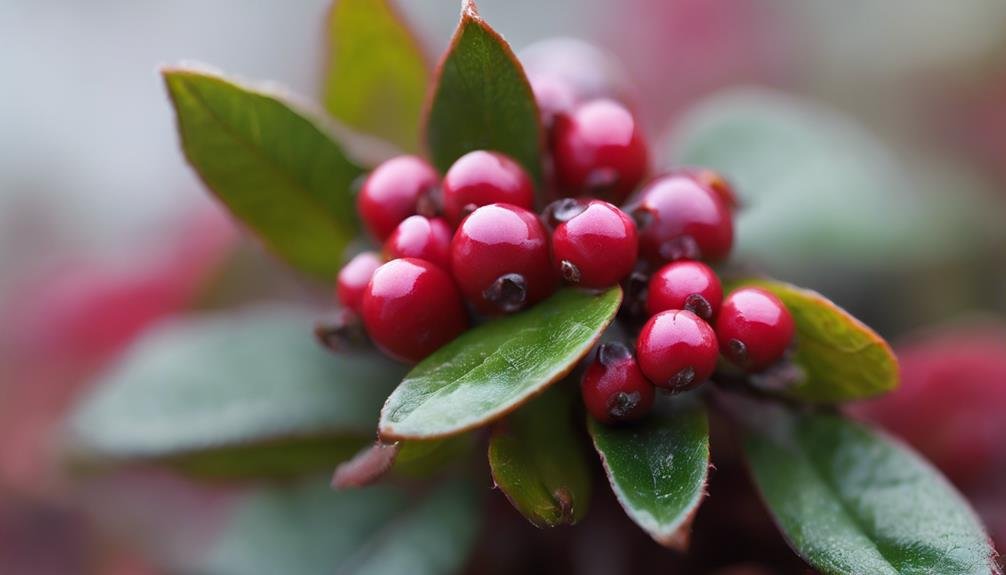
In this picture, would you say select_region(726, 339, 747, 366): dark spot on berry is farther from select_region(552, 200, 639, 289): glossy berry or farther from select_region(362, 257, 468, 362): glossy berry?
select_region(362, 257, 468, 362): glossy berry

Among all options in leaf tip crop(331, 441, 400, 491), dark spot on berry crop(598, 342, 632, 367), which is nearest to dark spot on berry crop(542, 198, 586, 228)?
dark spot on berry crop(598, 342, 632, 367)

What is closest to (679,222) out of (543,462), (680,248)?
(680,248)

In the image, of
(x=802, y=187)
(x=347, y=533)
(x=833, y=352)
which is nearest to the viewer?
(x=833, y=352)

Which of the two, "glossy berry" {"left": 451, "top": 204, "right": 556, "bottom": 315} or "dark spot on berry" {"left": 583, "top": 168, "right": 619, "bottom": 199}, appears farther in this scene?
"dark spot on berry" {"left": 583, "top": 168, "right": 619, "bottom": 199}

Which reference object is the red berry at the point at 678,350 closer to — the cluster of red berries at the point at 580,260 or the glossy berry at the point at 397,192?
the cluster of red berries at the point at 580,260

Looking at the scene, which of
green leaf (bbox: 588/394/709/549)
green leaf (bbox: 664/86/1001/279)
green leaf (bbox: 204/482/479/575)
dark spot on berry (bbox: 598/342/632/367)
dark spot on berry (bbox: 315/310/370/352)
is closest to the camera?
green leaf (bbox: 588/394/709/549)

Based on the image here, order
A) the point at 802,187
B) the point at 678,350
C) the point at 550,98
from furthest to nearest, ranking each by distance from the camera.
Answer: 1. the point at 802,187
2. the point at 550,98
3. the point at 678,350

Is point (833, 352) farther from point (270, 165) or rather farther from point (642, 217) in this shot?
point (270, 165)
